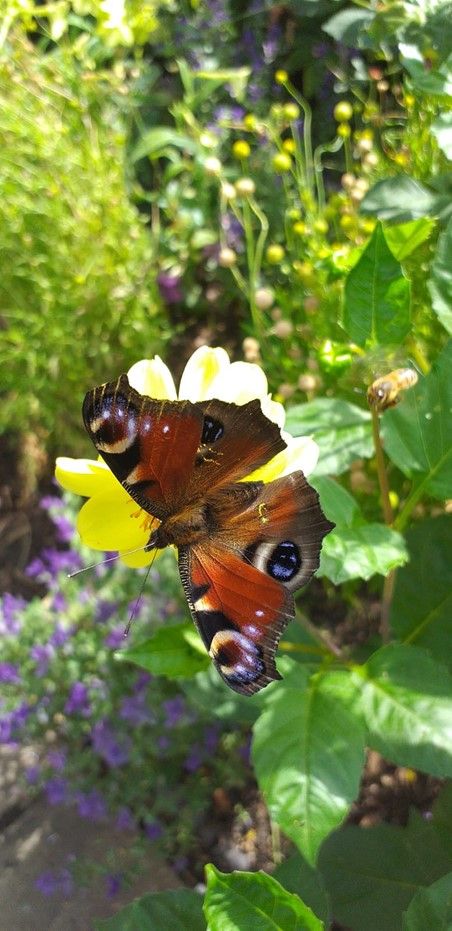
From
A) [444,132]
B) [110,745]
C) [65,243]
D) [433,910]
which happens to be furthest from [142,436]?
[65,243]

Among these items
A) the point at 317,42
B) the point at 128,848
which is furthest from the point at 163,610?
the point at 317,42

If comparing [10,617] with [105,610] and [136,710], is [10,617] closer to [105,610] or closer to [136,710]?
[105,610]

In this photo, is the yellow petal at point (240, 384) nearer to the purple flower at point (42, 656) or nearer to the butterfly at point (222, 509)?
the butterfly at point (222, 509)

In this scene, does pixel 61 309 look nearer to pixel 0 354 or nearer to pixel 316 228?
pixel 0 354

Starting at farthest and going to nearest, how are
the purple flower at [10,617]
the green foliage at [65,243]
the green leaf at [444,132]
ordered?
the green foliage at [65,243], the purple flower at [10,617], the green leaf at [444,132]

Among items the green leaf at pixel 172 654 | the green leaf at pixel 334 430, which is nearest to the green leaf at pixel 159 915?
the green leaf at pixel 172 654
